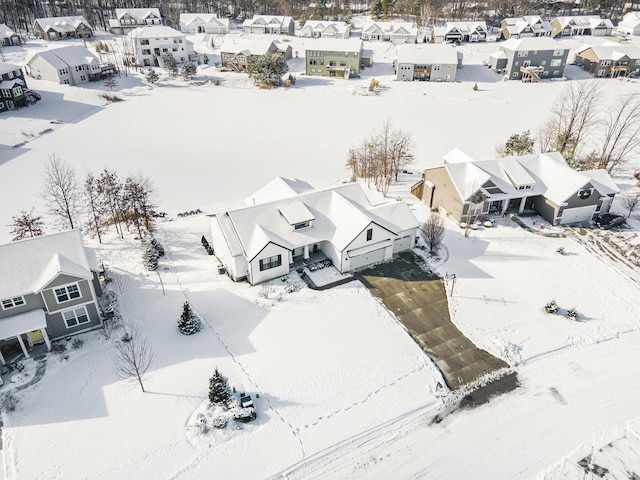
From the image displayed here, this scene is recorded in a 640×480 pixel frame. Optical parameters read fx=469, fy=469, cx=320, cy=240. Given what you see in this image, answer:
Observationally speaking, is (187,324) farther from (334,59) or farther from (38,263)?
(334,59)

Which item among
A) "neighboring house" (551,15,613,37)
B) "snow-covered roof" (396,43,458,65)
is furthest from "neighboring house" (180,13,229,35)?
"neighboring house" (551,15,613,37)

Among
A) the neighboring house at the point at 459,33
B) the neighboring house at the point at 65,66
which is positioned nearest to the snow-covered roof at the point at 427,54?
the neighboring house at the point at 459,33

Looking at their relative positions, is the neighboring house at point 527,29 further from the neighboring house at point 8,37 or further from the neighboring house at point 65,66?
the neighboring house at point 8,37

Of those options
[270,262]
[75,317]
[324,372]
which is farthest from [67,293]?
[324,372]

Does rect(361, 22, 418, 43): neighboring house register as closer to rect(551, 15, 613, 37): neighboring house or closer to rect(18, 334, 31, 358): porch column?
rect(551, 15, 613, 37): neighboring house

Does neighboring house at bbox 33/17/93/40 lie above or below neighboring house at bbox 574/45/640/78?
above

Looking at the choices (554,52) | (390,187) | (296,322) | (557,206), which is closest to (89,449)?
(296,322)
